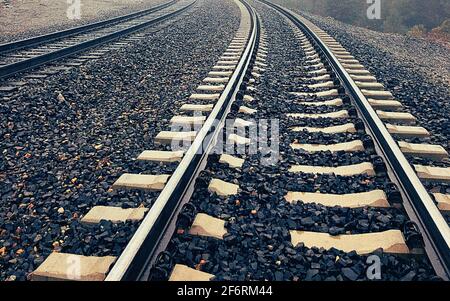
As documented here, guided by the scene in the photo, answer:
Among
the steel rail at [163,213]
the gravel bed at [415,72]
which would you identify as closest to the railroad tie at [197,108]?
the steel rail at [163,213]

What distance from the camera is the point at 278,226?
2549mm

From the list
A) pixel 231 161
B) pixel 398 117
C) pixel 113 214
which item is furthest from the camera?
pixel 398 117

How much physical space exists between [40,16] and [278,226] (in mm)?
15169

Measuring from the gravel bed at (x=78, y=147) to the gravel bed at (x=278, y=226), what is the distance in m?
0.50

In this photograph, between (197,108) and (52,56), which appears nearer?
(197,108)

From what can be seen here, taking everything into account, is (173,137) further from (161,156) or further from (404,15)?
(404,15)

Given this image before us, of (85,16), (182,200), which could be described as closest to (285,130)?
(182,200)

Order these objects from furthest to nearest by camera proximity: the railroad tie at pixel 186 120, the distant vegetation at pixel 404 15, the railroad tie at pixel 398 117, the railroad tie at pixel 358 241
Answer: the distant vegetation at pixel 404 15 → the railroad tie at pixel 398 117 → the railroad tie at pixel 186 120 → the railroad tie at pixel 358 241

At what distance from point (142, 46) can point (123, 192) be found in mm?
6307

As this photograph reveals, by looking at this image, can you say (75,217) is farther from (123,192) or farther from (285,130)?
(285,130)

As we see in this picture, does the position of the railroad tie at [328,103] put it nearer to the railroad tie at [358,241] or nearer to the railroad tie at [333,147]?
the railroad tie at [333,147]

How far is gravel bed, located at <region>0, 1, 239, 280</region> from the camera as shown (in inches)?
98.9

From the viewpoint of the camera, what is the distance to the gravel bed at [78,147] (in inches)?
98.9

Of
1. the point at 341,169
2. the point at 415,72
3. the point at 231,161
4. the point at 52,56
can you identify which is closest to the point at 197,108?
the point at 231,161
